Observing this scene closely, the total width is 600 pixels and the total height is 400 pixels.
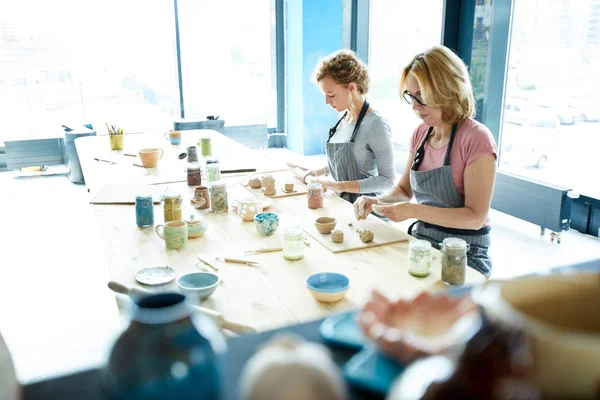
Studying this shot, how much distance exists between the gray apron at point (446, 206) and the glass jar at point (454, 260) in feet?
1.86

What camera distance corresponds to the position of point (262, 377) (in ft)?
1.59

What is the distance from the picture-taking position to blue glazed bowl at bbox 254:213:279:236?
6.84 ft

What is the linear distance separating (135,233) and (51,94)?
16.5 ft

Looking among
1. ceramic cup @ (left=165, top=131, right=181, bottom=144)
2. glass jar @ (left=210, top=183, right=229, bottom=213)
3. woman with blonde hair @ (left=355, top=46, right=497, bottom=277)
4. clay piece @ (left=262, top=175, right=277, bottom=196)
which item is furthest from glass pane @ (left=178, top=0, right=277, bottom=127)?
woman with blonde hair @ (left=355, top=46, right=497, bottom=277)

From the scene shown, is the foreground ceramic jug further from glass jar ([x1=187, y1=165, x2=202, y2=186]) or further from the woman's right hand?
glass jar ([x1=187, y1=165, x2=202, y2=186])

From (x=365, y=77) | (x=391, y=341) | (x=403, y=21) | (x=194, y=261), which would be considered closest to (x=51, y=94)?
(x=403, y=21)

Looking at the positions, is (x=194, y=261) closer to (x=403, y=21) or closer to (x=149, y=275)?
(x=149, y=275)

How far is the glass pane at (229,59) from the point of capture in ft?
22.4

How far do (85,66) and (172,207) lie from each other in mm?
4996

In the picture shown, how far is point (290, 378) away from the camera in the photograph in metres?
0.48

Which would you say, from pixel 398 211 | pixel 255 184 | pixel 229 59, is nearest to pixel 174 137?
pixel 255 184

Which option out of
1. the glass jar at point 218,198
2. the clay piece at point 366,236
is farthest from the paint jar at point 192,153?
the clay piece at point 366,236

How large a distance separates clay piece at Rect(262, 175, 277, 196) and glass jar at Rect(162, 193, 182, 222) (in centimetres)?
58

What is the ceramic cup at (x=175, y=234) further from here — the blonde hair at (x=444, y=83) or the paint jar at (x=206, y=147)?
the paint jar at (x=206, y=147)
